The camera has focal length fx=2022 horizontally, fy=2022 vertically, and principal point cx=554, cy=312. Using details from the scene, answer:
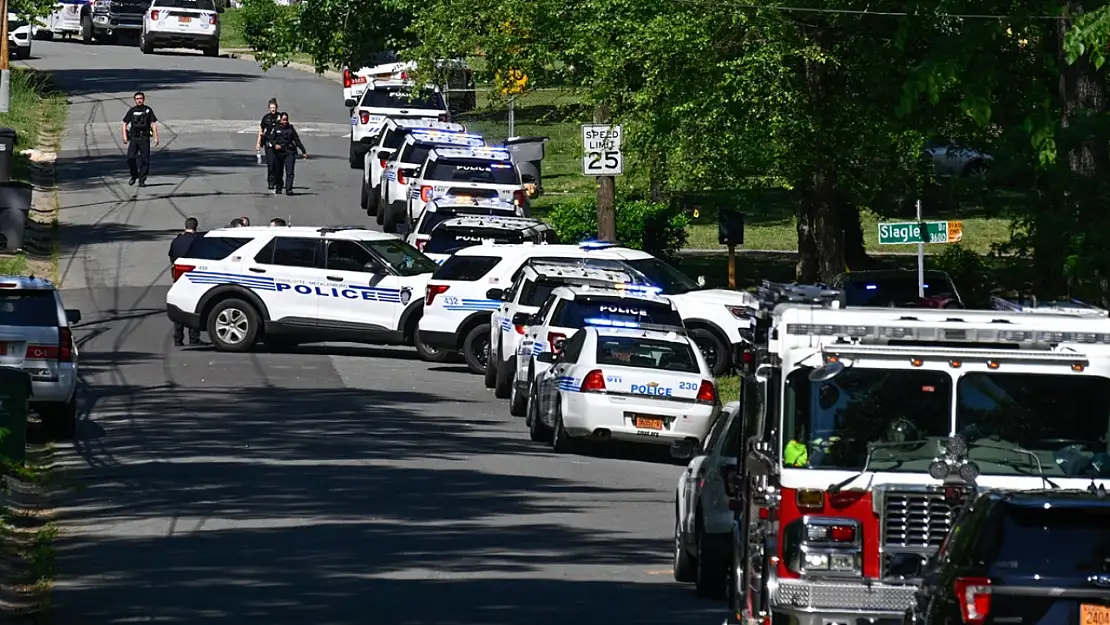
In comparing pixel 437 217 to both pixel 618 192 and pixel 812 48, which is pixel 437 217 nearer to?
pixel 812 48

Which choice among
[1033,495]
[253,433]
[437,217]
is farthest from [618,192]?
[1033,495]

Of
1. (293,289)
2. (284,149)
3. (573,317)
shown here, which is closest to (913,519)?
(573,317)

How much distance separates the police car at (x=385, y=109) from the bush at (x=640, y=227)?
27.5 ft

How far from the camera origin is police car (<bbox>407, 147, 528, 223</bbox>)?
3569 centimetres

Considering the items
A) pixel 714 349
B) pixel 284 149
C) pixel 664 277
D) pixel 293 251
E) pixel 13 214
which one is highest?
pixel 284 149

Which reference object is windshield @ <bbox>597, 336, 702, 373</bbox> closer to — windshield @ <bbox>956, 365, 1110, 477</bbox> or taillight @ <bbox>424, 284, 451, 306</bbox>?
taillight @ <bbox>424, 284, 451, 306</bbox>

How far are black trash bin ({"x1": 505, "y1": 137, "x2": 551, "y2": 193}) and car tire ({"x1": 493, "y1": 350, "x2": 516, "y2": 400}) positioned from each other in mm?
18182

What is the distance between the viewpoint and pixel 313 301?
93.5 ft

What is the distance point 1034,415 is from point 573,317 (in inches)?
520

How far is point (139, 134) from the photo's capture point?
42.2m

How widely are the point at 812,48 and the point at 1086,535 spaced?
20572mm

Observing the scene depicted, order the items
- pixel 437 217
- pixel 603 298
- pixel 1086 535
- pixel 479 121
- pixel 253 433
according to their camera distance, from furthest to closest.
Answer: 1. pixel 479 121
2. pixel 437 217
3. pixel 603 298
4. pixel 253 433
5. pixel 1086 535

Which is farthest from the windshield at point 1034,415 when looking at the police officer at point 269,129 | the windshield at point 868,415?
the police officer at point 269,129

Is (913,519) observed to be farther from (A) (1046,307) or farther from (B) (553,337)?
(B) (553,337)
